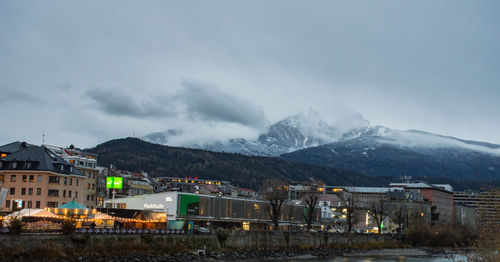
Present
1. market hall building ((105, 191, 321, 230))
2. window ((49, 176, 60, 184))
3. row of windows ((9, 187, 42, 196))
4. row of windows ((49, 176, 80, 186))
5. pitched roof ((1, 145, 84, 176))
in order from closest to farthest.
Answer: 1. row of windows ((9, 187, 42, 196))
2. pitched roof ((1, 145, 84, 176))
3. window ((49, 176, 60, 184))
4. row of windows ((49, 176, 80, 186))
5. market hall building ((105, 191, 321, 230))

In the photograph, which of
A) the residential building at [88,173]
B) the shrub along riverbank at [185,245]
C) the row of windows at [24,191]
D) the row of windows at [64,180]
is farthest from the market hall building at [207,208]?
the shrub along riverbank at [185,245]

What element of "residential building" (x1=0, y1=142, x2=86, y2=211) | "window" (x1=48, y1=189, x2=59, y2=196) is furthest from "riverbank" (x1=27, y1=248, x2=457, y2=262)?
"window" (x1=48, y1=189, x2=59, y2=196)

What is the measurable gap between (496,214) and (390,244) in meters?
99.6

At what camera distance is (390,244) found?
140625mm

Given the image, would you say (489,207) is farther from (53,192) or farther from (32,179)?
(32,179)

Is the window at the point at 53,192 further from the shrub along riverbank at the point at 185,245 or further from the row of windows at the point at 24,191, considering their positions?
the shrub along riverbank at the point at 185,245

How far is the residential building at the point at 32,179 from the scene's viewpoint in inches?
4077

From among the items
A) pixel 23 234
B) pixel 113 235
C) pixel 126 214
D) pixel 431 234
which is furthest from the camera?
pixel 431 234

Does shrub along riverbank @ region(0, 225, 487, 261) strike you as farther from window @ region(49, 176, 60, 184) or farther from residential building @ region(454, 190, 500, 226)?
window @ region(49, 176, 60, 184)

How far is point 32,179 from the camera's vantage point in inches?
4112

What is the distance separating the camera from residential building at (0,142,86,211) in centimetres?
10356

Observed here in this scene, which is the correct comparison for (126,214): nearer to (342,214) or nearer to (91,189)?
(91,189)

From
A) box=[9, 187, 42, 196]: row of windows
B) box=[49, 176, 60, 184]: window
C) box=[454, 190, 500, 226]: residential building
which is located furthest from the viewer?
box=[49, 176, 60, 184]: window

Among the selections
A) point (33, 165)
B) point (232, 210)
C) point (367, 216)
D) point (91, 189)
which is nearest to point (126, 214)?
point (33, 165)
